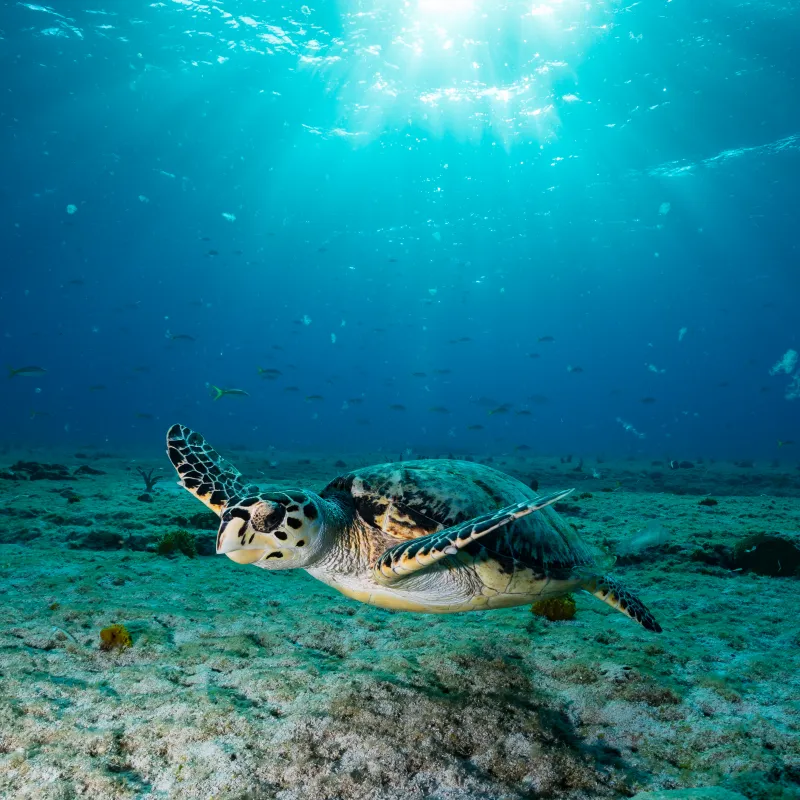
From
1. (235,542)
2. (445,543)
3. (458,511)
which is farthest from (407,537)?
(235,542)

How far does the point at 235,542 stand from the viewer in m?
2.60

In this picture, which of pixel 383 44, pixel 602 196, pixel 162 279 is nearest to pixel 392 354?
pixel 162 279

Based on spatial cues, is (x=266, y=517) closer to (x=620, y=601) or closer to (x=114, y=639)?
(x=114, y=639)

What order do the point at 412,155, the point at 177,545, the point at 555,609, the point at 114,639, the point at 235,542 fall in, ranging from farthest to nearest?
the point at 412,155, the point at 177,545, the point at 555,609, the point at 114,639, the point at 235,542

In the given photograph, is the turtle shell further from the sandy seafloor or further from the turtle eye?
the turtle eye

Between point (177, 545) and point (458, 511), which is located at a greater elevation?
point (458, 511)

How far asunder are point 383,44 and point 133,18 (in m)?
12.7

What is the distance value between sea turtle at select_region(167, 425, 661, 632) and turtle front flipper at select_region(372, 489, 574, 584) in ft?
0.04

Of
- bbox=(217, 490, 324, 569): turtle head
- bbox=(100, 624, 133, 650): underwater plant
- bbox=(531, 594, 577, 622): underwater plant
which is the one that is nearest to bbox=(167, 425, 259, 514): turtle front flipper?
bbox=(217, 490, 324, 569): turtle head

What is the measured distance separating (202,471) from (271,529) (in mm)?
1194

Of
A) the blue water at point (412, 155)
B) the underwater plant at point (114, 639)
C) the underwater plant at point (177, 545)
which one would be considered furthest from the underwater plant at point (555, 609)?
the blue water at point (412, 155)

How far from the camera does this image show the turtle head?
262 cm

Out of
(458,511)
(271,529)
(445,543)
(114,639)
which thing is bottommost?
(114,639)

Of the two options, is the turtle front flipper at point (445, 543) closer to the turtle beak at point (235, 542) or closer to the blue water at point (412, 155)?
the turtle beak at point (235, 542)
